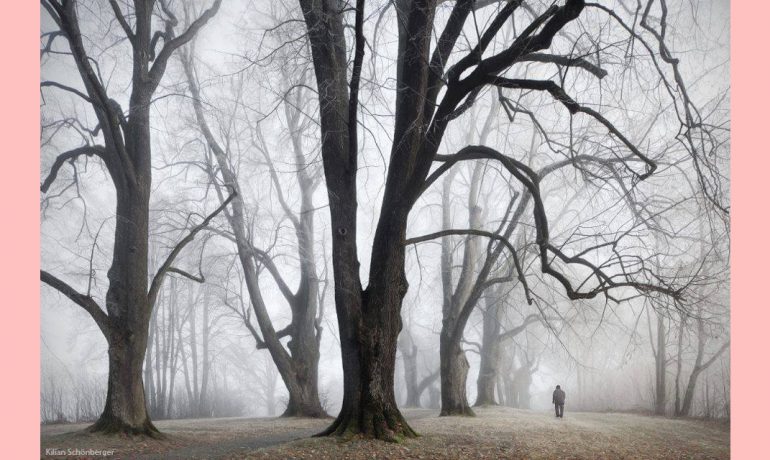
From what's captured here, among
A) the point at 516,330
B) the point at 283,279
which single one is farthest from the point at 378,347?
the point at 516,330

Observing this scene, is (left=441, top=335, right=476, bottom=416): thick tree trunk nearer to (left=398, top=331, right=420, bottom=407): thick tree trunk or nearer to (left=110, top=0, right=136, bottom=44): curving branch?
(left=398, top=331, right=420, bottom=407): thick tree trunk

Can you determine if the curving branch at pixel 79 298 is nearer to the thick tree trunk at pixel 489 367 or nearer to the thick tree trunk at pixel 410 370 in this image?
the thick tree trunk at pixel 489 367

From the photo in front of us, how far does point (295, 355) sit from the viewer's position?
1035 cm

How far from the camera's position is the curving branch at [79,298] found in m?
5.49

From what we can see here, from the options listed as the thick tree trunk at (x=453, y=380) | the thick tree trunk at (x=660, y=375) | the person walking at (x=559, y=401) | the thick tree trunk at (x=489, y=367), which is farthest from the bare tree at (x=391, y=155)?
the thick tree trunk at (x=660, y=375)

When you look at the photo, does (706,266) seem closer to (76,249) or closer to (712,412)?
(712,412)

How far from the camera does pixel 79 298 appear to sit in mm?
5691

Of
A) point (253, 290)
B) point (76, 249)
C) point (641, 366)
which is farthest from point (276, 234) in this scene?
point (641, 366)

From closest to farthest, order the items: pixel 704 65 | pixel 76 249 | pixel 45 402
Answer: pixel 704 65 < pixel 76 249 < pixel 45 402

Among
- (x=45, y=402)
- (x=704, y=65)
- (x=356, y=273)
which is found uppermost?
(x=704, y=65)

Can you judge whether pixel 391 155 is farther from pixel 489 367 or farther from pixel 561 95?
pixel 489 367

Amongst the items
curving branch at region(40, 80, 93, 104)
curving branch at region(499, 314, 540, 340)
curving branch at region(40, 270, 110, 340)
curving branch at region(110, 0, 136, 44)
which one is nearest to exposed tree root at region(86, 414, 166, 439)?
curving branch at region(40, 270, 110, 340)

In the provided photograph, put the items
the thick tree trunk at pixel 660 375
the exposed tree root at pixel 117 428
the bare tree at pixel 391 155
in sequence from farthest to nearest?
1. the thick tree trunk at pixel 660 375
2. the exposed tree root at pixel 117 428
3. the bare tree at pixel 391 155

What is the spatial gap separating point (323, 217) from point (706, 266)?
304 inches
